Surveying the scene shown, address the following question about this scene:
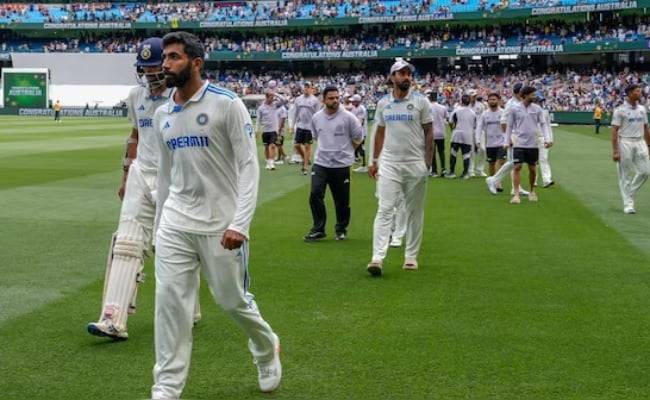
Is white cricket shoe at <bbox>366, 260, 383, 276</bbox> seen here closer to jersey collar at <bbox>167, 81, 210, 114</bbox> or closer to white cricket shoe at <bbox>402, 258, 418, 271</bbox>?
white cricket shoe at <bbox>402, 258, 418, 271</bbox>

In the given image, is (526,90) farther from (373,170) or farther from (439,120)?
(373,170)

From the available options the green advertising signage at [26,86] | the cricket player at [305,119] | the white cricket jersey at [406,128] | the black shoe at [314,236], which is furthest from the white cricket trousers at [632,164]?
the green advertising signage at [26,86]

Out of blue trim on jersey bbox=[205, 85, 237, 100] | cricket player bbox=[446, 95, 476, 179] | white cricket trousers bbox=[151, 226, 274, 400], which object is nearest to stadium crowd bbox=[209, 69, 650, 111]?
cricket player bbox=[446, 95, 476, 179]

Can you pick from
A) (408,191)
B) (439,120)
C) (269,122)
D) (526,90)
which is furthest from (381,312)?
(269,122)

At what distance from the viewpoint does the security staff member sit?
12.1 metres

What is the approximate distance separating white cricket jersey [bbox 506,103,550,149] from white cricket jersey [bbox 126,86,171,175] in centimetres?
1050

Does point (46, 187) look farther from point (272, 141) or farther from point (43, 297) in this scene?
point (43, 297)

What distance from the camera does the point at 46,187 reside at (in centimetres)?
1802

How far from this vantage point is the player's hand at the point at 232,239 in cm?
510

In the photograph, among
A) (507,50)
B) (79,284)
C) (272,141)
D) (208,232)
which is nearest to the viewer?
(208,232)

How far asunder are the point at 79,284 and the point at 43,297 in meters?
0.65

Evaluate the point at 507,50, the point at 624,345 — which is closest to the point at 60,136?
the point at 624,345

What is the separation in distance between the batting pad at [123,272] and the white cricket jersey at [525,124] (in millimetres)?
10752

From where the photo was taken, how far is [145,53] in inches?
259
